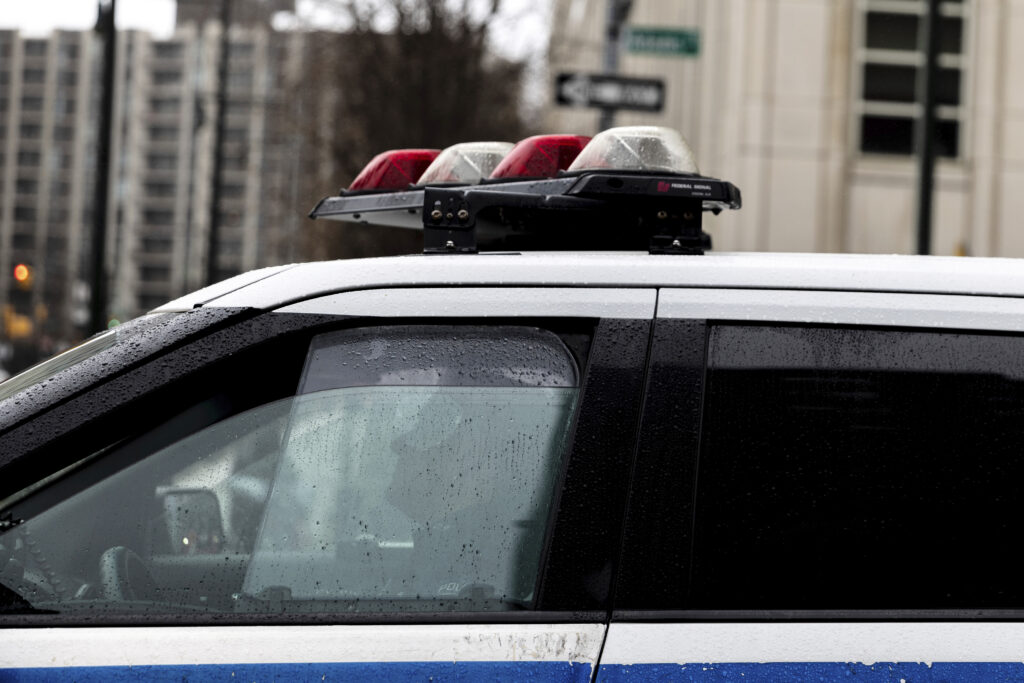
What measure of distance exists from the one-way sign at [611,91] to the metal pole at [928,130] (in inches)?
89.1

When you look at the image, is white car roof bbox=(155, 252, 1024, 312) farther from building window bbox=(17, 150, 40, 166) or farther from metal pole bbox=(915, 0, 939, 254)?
building window bbox=(17, 150, 40, 166)

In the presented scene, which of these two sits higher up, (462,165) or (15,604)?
(462,165)

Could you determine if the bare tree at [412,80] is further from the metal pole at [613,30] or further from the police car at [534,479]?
the police car at [534,479]

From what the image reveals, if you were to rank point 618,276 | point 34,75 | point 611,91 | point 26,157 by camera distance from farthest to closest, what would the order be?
point 34,75, point 26,157, point 611,91, point 618,276

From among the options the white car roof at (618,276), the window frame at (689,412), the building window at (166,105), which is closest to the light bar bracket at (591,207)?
the white car roof at (618,276)

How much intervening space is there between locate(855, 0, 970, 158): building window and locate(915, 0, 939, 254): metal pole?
33.6 ft

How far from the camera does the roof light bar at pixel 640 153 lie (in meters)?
2.43

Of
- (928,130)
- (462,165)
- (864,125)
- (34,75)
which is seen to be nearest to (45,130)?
(34,75)

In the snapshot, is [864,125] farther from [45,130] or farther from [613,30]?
[45,130]

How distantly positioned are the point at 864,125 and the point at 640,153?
63.7ft

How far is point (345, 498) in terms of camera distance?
208cm

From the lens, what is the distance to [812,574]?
202 cm

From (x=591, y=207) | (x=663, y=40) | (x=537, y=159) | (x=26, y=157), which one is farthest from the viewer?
(x=26, y=157)

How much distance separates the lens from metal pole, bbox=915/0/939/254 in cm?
1066
